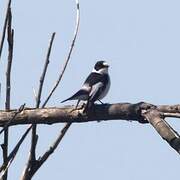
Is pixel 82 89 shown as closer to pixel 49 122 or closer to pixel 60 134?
pixel 49 122

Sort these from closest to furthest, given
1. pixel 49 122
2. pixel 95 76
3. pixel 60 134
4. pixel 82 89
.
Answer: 1. pixel 60 134
2. pixel 49 122
3. pixel 82 89
4. pixel 95 76

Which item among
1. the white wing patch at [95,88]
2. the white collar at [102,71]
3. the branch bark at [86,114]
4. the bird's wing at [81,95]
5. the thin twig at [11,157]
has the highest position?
the white collar at [102,71]

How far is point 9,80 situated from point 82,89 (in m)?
3.14

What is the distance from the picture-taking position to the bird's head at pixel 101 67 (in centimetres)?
911

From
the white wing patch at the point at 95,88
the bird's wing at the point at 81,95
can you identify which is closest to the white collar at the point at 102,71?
the white wing patch at the point at 95,88

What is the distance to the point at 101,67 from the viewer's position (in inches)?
372

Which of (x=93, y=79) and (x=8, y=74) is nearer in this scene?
(x=8, y=74)

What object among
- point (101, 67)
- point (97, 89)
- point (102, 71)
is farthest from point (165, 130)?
point (101, 67)

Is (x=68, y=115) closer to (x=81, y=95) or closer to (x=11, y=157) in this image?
(x=11, y=157)

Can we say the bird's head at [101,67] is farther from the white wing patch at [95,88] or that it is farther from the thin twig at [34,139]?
the thin twig at [34,139]

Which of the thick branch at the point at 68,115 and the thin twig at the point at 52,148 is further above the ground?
the thick branch at the point at 68,115

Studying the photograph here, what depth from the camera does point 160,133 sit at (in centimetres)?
422

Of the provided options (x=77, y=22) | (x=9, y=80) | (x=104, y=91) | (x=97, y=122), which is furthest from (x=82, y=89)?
(x=9, y=80)

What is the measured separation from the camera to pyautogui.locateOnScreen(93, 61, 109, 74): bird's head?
911 centimetres
